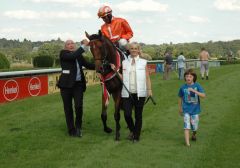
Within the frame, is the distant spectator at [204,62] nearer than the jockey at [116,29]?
No

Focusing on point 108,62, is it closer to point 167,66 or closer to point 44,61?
point 167,66

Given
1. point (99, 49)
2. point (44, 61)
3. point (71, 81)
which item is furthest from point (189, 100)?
point (44, 61)

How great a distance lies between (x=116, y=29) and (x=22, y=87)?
25.8ft

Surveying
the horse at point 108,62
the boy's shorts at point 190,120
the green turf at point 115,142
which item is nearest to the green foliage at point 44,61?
the green turf at point 115,142

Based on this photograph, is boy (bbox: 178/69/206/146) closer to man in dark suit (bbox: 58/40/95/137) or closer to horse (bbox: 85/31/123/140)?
horse (bbox: 85/31/123/140)

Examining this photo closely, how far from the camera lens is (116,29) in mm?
8672

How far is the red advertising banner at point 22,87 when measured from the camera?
14.4 meters

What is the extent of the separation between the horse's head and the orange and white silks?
918 mm

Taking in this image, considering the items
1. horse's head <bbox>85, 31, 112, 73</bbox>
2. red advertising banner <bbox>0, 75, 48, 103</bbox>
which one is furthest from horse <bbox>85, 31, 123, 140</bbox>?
red advertising banner <bbox>0, 75, 48, 103</bbox>

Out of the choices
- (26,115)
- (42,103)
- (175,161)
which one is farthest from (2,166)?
(42,103)

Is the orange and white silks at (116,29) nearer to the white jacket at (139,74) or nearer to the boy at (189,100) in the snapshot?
the white jacket at (139,74)

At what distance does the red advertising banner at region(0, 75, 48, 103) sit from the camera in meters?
14.4

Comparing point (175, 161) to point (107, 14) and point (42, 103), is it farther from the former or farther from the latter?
point (42, 103)

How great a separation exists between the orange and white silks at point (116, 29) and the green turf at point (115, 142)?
2.05 metres
